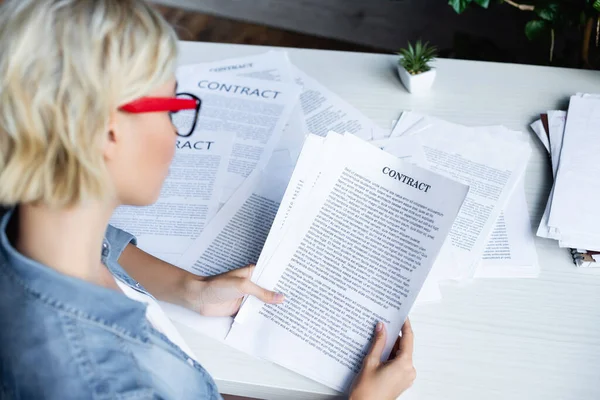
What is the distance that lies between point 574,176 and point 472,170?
16 cm

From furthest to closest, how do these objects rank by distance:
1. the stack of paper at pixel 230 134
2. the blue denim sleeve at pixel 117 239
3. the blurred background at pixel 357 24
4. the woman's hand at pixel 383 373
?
the blurred background at pixel 357 24
the stack of paper at pixel 230 134
the blue denim sleeve at pixel 117 239
the woman's hand at pixel 383 373

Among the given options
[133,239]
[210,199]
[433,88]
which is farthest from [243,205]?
[433,88]

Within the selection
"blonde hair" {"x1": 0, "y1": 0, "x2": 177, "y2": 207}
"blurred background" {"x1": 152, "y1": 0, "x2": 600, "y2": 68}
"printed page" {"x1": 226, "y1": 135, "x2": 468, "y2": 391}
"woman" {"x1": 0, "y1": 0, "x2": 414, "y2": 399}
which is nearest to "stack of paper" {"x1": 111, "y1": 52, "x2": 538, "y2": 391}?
"printed page" {"x1": 226, "y1": 135, "x2": 468, "y2": 391}

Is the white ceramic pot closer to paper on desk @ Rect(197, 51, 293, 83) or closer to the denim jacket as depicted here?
paper on desk @ Rect(197, 51, 293, 83)

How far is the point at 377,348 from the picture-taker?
2.44 feet

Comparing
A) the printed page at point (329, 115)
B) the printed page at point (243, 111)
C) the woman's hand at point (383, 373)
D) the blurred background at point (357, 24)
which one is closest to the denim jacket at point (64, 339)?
the woman's hand at point (383, 373)

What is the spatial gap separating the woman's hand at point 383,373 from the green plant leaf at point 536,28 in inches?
31.4

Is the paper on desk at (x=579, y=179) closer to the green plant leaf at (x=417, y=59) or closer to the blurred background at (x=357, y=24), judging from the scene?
the green plant leaf at (x=417, y=59)

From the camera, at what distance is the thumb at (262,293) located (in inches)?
31.7

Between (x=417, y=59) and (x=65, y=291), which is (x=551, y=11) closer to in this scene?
Result: (x=417, y=59)

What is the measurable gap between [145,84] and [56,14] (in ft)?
0.32

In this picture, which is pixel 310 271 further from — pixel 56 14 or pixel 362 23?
pixel 362 23

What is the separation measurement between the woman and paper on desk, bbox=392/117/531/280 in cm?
45

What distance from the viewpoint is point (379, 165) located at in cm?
80
